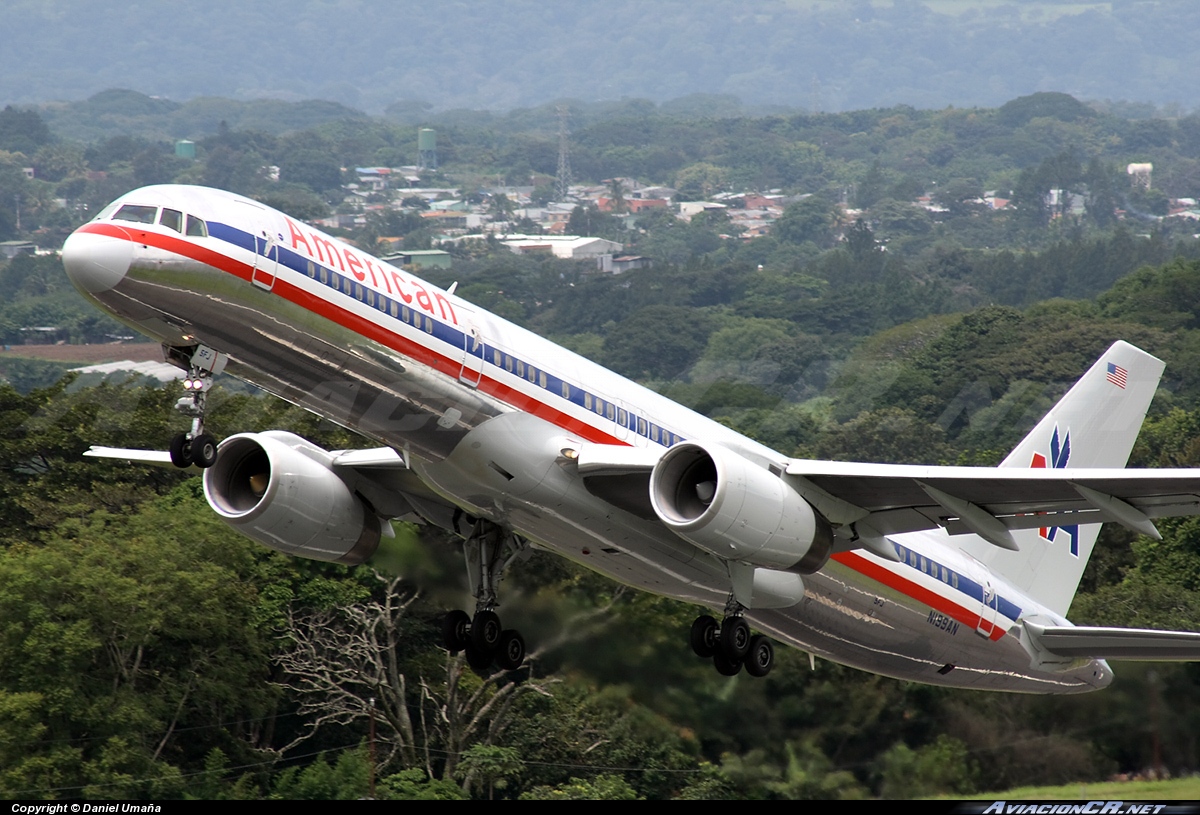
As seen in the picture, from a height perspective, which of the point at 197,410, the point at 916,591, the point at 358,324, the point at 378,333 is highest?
the point at 358,324

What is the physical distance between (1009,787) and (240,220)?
45.2 ft

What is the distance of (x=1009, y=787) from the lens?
26.1 meters

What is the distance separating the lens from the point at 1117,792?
25078 millimetres

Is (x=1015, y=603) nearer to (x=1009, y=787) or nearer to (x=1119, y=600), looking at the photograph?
(x=1009, y=787)

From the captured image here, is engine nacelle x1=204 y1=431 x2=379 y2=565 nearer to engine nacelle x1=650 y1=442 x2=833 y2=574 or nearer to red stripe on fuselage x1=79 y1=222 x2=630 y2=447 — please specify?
red stripe on fuselage x1=79 y1=222 x2=630 y2=447

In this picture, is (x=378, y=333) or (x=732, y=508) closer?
(x=378, y=333)

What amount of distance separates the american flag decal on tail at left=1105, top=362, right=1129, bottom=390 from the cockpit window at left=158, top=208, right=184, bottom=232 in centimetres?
1645

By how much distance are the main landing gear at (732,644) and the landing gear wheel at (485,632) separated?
9.50ft

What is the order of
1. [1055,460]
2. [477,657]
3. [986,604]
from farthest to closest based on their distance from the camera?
[1055,460] → [986,604] → [477,657]

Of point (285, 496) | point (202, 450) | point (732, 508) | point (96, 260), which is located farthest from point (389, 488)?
point (96, 260)

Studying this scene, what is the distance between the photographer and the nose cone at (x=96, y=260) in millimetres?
20453

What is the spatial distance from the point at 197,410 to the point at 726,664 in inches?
337

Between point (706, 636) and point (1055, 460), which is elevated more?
point (1055, 460)

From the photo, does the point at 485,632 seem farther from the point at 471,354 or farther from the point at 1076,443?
the point at 1076,443
